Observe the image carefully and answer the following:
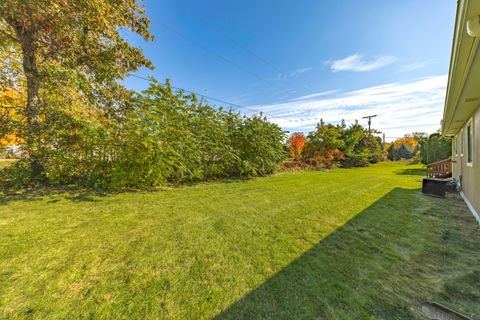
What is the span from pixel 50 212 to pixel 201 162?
4.70 m

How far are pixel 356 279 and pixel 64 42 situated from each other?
8765 millimetres

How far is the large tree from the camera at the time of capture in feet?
15.1

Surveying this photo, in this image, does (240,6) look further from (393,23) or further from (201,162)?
(201,162)

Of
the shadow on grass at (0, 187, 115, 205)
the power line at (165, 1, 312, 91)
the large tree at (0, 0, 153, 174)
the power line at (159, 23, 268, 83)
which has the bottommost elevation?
the shadow on grass at (0, 187, 115, 205)

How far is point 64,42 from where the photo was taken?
540cm

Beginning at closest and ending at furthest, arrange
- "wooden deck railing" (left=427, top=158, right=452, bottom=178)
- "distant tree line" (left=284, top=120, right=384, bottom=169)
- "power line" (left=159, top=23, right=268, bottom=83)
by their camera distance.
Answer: "power line" (left=159, top=23, right=268, bottom=83) < "wooden deck railing" (left=427, top=158, right=452, bottom=178) < "distant tree line" (left=284, top=120, right=384, bottom=169)

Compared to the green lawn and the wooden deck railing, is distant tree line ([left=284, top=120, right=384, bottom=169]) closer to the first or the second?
the wooden deck railing

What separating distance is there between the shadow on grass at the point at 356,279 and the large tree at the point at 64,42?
6.93m

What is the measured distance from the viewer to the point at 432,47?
457cm

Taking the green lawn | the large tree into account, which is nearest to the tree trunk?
the large tree

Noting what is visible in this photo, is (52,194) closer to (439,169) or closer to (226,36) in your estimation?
(226,36)

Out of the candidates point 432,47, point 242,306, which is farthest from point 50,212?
point 432,47

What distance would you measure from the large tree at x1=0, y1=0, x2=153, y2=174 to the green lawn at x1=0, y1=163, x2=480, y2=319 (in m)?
3.48

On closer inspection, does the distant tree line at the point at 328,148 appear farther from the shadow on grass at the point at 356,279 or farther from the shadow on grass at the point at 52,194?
the shadow on grass at the point at 52,194
